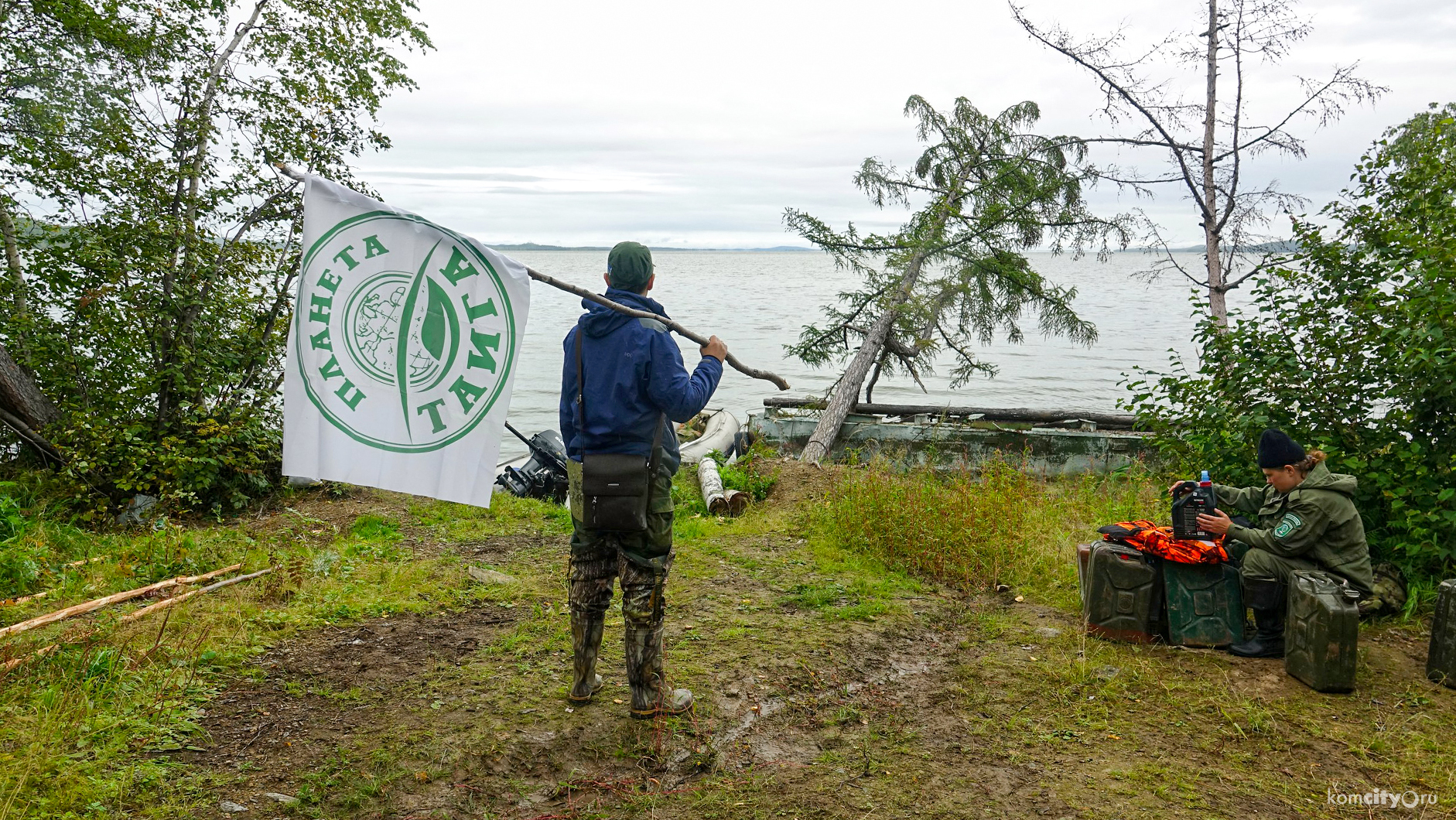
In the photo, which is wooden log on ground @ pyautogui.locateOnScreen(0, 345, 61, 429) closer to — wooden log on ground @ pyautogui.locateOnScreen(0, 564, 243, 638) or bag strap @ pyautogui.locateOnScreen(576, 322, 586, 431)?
A: wooden log on ground @ pyautogui.locateOnScreen(0, 564, 243, 638)

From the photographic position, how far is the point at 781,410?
665 inches

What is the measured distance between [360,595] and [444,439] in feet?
7.92

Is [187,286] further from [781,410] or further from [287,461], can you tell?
[781,410]

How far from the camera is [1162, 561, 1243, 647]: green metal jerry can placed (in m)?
5.08

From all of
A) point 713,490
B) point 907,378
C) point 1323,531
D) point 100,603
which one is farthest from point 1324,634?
point 907,378

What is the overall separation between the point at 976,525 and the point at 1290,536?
254 centimetres

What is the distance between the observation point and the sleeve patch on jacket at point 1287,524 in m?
4.83

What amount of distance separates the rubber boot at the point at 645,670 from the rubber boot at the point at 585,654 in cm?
21

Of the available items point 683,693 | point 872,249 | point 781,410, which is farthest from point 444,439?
point 781,410

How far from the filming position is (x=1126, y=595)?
5195 mm

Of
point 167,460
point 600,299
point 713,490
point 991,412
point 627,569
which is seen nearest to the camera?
point 600,299

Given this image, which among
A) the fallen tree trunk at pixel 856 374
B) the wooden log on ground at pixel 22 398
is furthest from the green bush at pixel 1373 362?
the wooden log on ground at pixel 22 398
